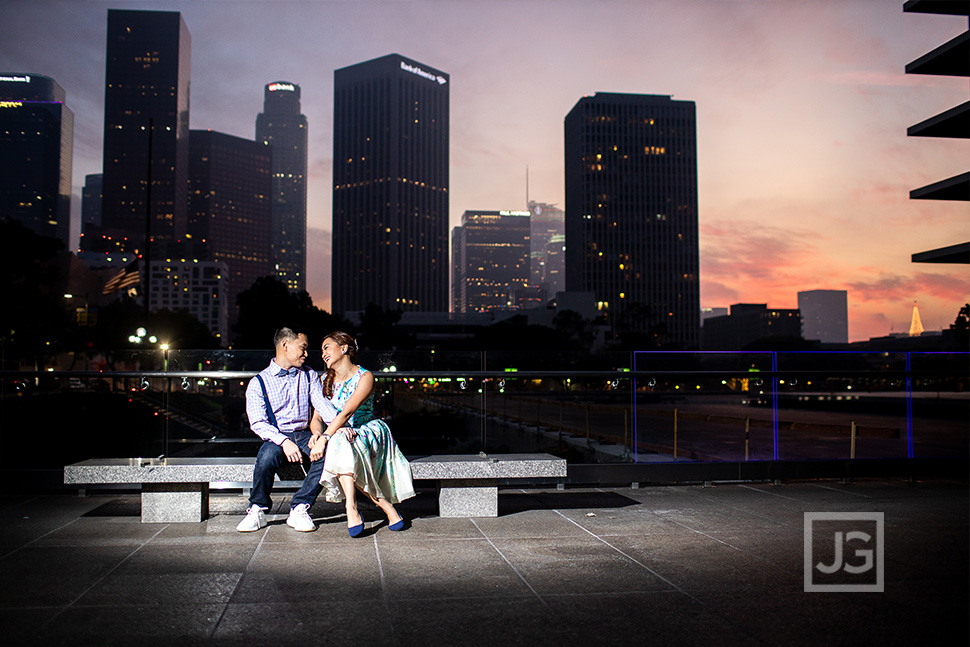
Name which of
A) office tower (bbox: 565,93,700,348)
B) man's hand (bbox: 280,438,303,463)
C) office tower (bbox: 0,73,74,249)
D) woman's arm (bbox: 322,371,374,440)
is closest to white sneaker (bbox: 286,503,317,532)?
man's hand (bbox: 280,438,303,463)

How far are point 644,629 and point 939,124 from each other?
5984mm

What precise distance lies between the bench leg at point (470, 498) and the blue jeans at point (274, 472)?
116 cm

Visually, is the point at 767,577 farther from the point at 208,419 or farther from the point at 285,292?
the point at 285,292

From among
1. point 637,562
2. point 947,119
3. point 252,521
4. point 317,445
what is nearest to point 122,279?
point 252,521

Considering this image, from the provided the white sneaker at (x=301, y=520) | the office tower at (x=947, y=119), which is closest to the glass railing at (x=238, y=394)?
the white sneaker at (x=301, y=520)

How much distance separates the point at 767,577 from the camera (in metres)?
4.34

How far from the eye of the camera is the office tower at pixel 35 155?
12850 centimetres

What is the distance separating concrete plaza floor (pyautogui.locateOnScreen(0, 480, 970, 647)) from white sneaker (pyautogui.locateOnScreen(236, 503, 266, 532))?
0.07 meters

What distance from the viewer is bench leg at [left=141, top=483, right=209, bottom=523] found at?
5.90m

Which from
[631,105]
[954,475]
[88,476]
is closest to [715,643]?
[88,476]

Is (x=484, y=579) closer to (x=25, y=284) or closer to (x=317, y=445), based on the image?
(x=317, y=445)

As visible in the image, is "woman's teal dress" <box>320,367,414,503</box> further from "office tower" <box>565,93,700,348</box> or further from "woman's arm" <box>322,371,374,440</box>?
"office tower" <box>565,93,700,348</box>

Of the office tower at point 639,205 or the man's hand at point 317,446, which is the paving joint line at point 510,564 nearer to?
the man's hand at point 317,446

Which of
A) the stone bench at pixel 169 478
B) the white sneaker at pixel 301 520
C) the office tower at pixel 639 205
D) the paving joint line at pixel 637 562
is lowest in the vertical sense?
the paving joint line at pixel 637 562
